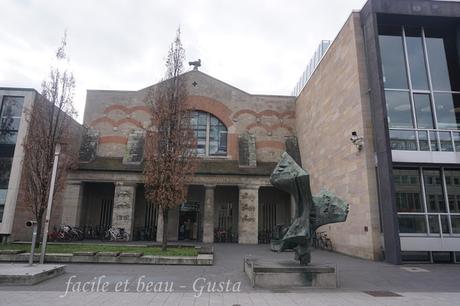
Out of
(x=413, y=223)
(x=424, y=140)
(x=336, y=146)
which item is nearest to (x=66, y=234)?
(x=336, y=146)

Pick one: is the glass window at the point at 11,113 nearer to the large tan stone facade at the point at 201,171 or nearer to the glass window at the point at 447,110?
the large tan stone facade at the point at 201,171

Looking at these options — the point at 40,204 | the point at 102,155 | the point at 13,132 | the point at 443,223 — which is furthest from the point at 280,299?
the point at 102,155

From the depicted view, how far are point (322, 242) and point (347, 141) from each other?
6237 mm

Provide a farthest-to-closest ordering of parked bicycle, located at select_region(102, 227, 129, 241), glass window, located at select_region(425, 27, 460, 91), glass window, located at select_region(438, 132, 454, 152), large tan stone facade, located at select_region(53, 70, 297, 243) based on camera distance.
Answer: large tan stone facade, located at select_region(53, 70, 297, 243)
parked bicycle, located at select_region(102, 227, 129, 241)
glass window, located at select_region(425, 27, 460, 91)
glass window, located at select_region(438, 132, 454, 152)

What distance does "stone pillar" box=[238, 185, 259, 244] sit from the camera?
66.1 feet

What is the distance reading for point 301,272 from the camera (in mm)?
Answer: 7570

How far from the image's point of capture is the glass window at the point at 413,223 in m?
12.5

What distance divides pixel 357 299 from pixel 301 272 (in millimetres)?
1464

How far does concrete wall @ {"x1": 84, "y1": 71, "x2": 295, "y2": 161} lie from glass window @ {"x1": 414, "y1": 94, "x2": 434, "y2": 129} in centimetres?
1123

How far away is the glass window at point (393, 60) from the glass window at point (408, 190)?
13.5 ft

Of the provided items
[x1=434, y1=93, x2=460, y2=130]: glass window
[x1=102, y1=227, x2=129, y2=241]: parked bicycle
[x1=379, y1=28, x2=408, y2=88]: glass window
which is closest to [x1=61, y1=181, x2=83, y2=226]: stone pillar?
[x1=102, y1=227, x2=129, y2=241]: parked bicycle

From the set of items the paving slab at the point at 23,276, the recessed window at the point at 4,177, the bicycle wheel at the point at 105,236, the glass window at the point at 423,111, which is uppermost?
the glass window at the point at 423,111

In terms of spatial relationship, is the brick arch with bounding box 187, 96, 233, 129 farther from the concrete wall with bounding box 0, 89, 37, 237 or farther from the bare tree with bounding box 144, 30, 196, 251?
the concrete wall with bounding box 0, 89, 37, 237

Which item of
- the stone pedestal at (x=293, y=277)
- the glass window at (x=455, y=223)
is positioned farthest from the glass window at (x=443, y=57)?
the stone pedestal at (x=293, y=277)
